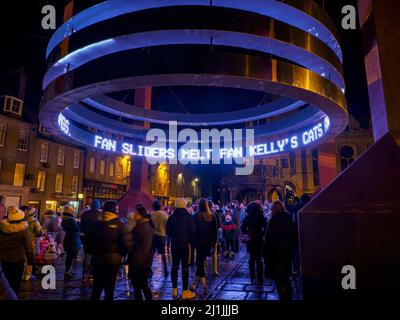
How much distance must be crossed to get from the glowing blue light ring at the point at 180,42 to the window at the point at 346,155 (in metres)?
29.6

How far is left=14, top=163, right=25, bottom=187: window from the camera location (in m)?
23.1

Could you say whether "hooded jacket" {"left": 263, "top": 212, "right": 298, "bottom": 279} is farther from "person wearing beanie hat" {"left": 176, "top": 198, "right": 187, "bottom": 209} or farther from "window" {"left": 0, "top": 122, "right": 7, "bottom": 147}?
"window" {"left": 0, "top": 122, "right": 7, "bottom": 147}

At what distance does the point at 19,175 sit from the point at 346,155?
3483 cm

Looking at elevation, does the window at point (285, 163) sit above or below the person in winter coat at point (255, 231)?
above

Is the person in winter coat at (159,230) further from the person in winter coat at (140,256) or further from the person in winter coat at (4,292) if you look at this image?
the person in winter coat at (4,292)

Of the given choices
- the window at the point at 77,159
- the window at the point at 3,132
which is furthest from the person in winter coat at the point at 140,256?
the window at the point at 77,159

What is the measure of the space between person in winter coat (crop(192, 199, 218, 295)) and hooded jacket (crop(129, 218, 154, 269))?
59.9 inches

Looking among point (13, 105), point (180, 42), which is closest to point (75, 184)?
point (13, 105)

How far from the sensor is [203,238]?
6.12m

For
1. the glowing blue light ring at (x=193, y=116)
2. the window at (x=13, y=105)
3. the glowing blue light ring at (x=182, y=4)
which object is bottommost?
the glowing blue light ring at (x=193, y=116)

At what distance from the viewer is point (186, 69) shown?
537cm

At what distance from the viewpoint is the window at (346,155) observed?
32500mm

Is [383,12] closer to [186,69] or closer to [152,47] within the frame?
[186,69]
